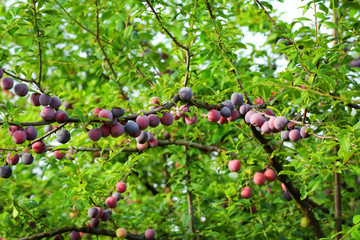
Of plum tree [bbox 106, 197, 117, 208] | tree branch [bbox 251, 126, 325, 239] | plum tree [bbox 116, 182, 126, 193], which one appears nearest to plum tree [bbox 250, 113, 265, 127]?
tree branch [bbox 251, 126, 325, 239]

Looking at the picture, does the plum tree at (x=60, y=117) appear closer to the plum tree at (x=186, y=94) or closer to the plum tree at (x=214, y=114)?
the plum tree at (x=186, y=94)

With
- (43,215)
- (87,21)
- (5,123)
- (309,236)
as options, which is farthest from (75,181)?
(309,236)

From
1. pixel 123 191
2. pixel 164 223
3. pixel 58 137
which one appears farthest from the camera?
pixel 164 223

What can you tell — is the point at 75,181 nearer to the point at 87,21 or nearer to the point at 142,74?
the point at 142,74

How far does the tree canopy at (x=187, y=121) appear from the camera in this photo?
5.83 ft

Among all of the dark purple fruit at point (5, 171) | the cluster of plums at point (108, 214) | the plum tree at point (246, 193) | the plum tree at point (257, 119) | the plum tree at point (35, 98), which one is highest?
the plum tree at point (257, 119)

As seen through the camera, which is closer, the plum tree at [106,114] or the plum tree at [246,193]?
the plum tree at [106,114]

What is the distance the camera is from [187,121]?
90.7 inches

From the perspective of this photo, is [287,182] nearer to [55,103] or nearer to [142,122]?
[142,122]

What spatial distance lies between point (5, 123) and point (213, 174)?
296cm

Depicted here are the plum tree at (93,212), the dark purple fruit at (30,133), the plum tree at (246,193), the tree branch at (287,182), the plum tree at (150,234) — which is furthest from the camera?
the plum tree at (150,234)

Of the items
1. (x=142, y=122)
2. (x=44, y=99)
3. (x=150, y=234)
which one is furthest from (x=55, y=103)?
(x=150, y=234)

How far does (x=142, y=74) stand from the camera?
2756 mm

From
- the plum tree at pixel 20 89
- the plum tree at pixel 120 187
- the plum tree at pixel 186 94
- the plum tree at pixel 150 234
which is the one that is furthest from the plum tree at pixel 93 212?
the plum tree at pixel 186 94
